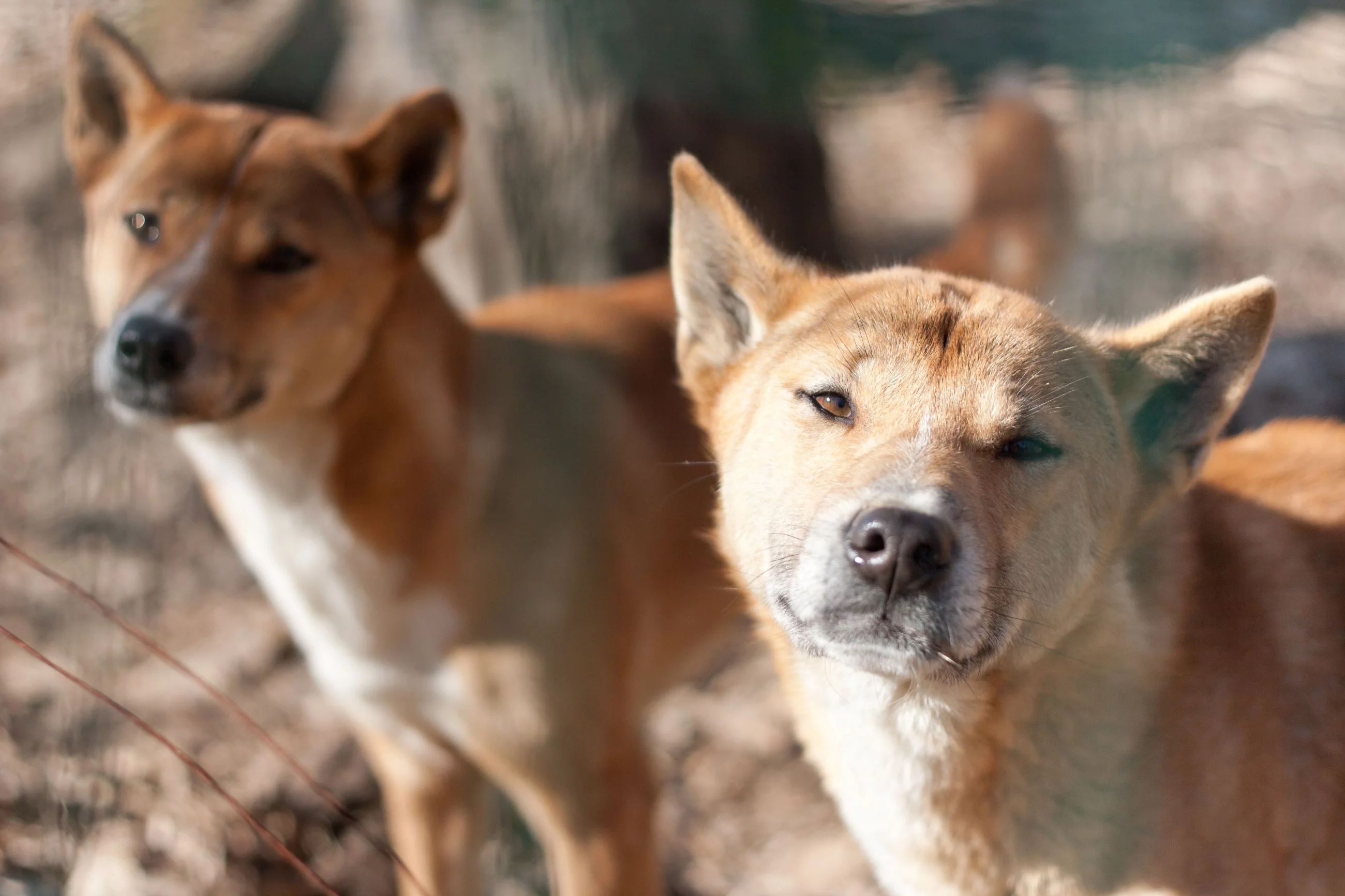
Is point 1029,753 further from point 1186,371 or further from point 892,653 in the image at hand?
point 1186,371

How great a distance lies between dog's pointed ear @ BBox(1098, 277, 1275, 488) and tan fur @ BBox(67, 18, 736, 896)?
155 cm

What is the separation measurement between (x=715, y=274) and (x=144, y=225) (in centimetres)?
148

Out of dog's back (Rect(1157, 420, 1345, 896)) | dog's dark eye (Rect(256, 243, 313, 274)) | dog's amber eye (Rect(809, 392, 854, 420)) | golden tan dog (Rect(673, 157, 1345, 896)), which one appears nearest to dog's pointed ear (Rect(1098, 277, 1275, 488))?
golden tan dog (Rect(673, 157, 1345, 896))

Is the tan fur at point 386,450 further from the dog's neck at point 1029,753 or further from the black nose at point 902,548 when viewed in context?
the black nose at point 902,548

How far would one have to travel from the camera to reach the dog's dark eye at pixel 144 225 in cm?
285

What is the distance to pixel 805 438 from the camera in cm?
212

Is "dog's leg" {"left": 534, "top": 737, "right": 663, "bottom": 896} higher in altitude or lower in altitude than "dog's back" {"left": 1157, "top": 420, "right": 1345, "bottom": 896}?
lower

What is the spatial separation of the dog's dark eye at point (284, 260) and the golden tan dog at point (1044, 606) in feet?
3.56

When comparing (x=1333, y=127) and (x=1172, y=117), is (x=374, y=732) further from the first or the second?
(x=1333, y=127)

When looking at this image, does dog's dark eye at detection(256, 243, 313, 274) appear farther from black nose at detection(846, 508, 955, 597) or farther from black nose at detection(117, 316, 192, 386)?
black nose at detection(846, 508, 955, 597)

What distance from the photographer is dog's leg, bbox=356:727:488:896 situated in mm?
3385

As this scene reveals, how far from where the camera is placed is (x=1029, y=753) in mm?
2154

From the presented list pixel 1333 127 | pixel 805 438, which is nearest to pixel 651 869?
Answer: pixel 805 438

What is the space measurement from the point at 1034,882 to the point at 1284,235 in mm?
3969
